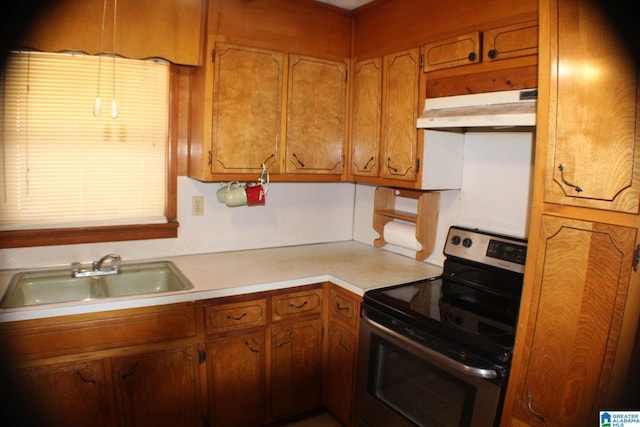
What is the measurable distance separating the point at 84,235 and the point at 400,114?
5.45 ft

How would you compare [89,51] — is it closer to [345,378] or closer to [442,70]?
[442,70]

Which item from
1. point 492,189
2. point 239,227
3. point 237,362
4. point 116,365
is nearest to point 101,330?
point 116,365

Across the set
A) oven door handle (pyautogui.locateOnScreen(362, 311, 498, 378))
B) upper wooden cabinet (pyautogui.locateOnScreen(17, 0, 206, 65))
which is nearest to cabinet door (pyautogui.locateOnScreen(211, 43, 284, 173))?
upper wooden cabinet (pyautogui.locateOnScreen(17, 0, 206, 65))

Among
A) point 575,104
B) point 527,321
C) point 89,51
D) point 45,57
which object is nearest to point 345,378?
point 527,321

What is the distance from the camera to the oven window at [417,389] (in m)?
1.58

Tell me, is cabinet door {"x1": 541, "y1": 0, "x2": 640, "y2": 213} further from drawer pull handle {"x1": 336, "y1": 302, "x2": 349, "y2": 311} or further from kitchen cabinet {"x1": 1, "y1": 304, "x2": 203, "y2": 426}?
Answer: kitchen cabinet {"x1": 1, "y1": 304, "x2": 203, "y2": 426}

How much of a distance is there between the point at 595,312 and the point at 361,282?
3.34ft

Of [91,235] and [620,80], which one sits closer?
[620,80]

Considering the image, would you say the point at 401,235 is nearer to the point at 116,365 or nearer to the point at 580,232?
the point at 580,232

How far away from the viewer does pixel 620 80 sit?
43.2 inches

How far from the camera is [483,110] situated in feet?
5.60

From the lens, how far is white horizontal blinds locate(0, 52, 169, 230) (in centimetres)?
197

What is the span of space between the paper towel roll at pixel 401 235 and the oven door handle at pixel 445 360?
1.98 feet

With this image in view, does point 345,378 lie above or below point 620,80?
below
